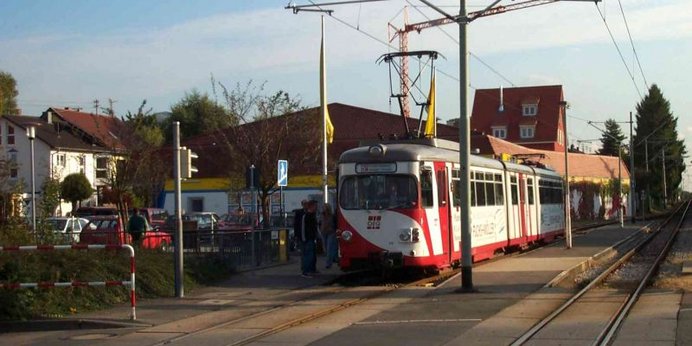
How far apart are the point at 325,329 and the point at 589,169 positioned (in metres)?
71.8

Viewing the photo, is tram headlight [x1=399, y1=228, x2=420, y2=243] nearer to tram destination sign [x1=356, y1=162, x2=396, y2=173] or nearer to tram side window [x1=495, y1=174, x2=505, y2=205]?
tram destination sign [x1=356, y1=162, x2=396, y2=173]

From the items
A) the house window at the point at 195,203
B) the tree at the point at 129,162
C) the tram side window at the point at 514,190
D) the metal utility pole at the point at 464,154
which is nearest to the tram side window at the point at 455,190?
the metal utility pole at the point at 464,154

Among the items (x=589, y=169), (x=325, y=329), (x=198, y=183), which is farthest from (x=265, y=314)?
(x=589, y=169)

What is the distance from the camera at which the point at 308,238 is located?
20281 millimetres

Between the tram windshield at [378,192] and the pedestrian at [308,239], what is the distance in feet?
4.70

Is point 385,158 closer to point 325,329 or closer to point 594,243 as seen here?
point 325,329

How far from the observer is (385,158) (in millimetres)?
19125

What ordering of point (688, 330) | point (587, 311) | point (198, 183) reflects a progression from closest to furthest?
point (688, 330) → point (587, 311) → point (198, 183)

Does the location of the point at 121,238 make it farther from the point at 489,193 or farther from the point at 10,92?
the point at 10,92

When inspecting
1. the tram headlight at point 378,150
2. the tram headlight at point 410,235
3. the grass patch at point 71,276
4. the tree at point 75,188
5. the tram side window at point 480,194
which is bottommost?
the grass patch at point 71,276

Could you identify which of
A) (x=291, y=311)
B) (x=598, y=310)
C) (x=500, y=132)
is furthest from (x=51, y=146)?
(x=598, y=310)

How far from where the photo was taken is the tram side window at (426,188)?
1905cm

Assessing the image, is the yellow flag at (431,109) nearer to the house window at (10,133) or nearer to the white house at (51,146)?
the white house at (51,146)

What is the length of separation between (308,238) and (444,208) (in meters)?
3.09
